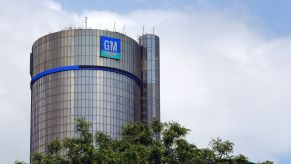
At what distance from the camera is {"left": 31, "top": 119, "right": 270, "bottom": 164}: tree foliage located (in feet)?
481

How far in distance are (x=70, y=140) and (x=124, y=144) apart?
9678 millimetres

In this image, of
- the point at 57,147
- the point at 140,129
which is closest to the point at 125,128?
the point at 140,129

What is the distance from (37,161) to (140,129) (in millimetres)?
19282

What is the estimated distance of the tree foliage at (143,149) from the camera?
14662cm

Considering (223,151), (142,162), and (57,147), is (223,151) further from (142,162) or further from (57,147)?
(57,147)

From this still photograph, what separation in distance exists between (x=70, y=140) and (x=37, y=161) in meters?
7.38

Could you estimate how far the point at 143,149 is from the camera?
149 metres

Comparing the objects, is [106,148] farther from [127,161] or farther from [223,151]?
[223,151]

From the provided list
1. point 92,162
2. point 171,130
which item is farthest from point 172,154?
point 92,162

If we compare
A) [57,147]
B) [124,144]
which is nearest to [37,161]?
[57,147]

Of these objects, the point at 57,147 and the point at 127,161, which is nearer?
the point at 127,161

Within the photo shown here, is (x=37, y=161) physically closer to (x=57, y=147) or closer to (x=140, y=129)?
(x=57, y=147)

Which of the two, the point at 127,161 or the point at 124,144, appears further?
the point at 124,144

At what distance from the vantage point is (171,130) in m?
153
